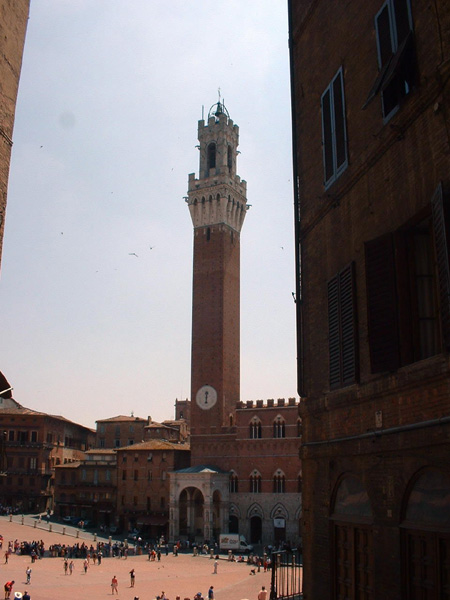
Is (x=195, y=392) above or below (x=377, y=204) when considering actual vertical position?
above

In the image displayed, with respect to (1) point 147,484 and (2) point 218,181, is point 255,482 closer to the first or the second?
(1) point 147,484

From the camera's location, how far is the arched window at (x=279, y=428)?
50.0 m

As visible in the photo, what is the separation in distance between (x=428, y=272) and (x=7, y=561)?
37.1m

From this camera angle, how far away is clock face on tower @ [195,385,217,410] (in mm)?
53594

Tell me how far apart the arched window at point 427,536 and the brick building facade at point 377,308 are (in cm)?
2

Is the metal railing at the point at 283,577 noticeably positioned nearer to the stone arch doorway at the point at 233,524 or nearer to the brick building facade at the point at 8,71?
the brick building facade at the point at 8,71

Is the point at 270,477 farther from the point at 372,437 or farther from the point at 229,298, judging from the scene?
the point at 372,437

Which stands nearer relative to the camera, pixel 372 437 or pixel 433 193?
pixel 433 193

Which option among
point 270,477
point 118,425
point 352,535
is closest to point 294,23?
point 352,535

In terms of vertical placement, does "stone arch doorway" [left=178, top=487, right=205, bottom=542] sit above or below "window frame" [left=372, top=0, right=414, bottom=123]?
below

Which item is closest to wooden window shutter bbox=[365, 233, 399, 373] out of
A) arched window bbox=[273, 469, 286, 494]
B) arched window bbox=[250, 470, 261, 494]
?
arched window bbox=[273, 469, 286, 494]

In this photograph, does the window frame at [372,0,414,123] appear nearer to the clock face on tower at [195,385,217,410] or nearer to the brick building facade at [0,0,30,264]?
the brick building facade at [0,0,30,264]

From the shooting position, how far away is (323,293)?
32.4ft

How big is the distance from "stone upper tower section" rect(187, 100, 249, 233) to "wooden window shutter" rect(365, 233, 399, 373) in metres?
51.1
